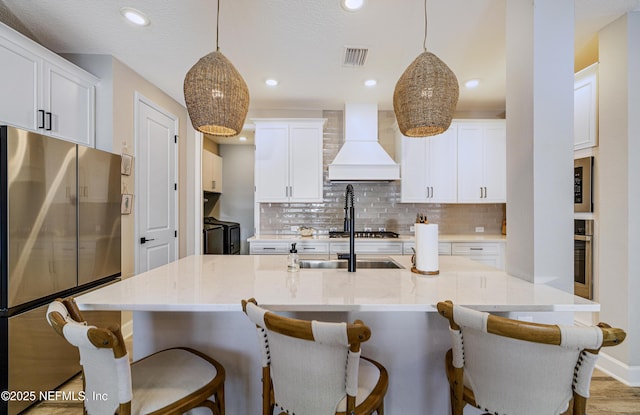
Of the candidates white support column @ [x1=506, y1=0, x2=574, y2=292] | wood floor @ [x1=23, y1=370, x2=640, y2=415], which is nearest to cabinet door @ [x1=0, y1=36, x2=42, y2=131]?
wood floor @ [x1=23, y1=370, x2=640, y2=415]

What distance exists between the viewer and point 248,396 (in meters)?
1.46

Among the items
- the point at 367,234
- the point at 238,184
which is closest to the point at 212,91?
the point at 367,234

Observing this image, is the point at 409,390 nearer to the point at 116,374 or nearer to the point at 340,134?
the point at 116,374

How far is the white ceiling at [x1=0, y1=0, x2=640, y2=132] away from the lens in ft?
6.51

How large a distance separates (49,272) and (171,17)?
6.18ft

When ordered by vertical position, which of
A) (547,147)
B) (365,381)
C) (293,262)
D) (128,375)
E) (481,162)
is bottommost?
(365,381)

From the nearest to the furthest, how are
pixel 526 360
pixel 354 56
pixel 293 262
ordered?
pixel 526 360 → pixel 293 262 → pixel 354 56

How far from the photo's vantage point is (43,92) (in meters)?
2.11

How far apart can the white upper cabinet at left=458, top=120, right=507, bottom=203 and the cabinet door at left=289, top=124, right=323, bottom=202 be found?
173cm

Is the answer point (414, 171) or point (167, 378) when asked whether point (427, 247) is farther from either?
point (414, 171)

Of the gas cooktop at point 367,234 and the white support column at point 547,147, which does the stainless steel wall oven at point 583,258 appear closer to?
the white support column at point 547,147

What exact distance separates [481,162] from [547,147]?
230 centimetres

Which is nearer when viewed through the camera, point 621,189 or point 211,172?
point 621,189

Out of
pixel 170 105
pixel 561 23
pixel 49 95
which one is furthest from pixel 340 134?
pixel 49 95
